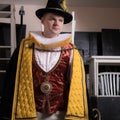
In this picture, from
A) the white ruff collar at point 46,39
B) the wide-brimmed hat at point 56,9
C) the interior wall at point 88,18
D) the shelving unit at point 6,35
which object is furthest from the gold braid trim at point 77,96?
the interior wall at point 88,18

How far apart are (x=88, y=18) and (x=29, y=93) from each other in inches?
67.4

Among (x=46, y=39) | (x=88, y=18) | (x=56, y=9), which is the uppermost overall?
(x=88, y=18)

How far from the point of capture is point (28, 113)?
1.28m

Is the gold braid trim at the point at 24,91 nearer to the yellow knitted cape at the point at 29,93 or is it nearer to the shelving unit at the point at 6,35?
the yellow knitted cape at the point at 29,93

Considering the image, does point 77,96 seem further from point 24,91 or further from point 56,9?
point 56,9

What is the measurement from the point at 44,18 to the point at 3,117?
0.55 m

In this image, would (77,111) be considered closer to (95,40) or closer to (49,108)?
(49,108)

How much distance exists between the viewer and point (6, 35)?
2.54 meters

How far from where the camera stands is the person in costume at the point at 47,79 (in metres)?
1.30

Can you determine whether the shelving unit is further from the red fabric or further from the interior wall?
the red fabric

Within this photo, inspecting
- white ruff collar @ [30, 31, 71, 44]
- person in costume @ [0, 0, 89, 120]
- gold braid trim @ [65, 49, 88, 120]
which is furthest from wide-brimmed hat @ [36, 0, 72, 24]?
gold braid trim @ [65, 49, 88, 120]

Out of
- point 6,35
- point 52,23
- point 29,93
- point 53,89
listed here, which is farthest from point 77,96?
point 6,35

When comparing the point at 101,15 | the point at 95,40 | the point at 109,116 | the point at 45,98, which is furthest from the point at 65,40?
the point at 101,15

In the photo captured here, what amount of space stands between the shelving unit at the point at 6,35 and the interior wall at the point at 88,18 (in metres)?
0.25
